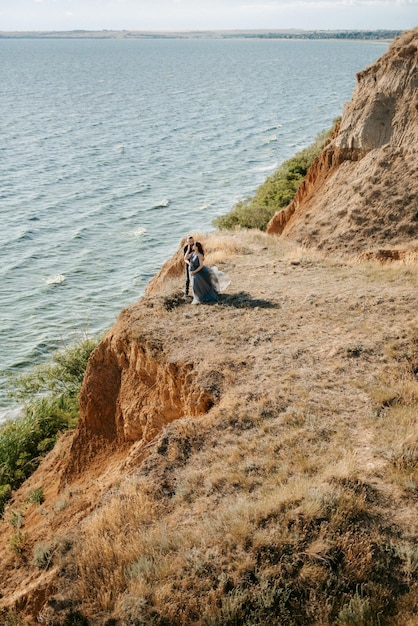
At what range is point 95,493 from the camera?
34.9ft

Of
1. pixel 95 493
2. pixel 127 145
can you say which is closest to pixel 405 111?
pixel 95 493

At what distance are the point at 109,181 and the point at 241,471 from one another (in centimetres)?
4428

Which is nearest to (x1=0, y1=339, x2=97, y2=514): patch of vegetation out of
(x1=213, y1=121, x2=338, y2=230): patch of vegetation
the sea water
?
the sea water

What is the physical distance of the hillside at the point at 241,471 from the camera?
673cm

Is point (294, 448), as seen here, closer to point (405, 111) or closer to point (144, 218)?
point (405, 111)

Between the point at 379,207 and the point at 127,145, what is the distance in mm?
47604

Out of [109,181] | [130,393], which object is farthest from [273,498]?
[109,181]

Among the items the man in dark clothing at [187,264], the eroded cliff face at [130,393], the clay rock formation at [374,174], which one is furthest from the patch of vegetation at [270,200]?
the eroded cliff face at [130,393]

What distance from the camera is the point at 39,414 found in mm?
18906

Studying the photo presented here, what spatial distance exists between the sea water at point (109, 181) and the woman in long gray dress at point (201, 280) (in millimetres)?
10463

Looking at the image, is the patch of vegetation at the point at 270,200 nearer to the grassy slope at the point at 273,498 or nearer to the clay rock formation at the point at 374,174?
the clay rock formation at the point at 374,174

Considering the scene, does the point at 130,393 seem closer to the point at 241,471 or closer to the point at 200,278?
the point at 200,278

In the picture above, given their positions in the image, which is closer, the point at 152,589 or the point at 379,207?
the point at 152,589

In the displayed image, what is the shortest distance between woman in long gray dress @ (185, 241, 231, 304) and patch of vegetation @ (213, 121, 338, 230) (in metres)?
15.6
